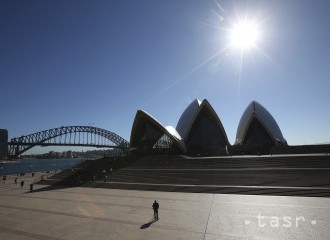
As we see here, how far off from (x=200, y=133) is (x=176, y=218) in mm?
34152

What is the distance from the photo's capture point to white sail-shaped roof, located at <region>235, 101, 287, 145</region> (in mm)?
44912

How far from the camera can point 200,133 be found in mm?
45344

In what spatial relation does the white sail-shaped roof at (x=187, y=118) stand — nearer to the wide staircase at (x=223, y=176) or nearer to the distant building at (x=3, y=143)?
the wide staircase at (x=223, y=176)

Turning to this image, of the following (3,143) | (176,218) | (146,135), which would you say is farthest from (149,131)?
(3,143)

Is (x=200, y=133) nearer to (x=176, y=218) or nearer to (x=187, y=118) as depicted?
(x=187, y=118)

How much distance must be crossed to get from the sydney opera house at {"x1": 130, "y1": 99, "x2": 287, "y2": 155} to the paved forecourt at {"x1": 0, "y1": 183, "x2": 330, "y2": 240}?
24.4 meters

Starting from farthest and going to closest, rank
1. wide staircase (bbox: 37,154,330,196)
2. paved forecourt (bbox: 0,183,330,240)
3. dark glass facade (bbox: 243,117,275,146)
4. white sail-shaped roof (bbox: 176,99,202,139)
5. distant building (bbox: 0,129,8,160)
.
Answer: distant building (bbox: 0,129,8,160)
dark glass facade (bbox: 243,117,275,146)
white sail-shaped roof (bbox: 176,99,202,139)
wide staircase (bbox: 37,154,330,196)
paved forecourt (bbox: 0,183,330,240)

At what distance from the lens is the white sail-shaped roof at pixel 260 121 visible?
4491 cm

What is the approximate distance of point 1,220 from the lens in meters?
12.6

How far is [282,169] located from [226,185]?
5180 millimetres

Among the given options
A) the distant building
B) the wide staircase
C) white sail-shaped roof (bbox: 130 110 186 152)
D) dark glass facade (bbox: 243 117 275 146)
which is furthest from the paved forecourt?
the distant building

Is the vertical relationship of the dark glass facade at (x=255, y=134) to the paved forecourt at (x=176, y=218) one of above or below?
above

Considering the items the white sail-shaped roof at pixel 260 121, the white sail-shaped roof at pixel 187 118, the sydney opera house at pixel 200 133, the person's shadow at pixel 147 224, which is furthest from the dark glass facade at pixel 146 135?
the person's shadow at pixel 147 224

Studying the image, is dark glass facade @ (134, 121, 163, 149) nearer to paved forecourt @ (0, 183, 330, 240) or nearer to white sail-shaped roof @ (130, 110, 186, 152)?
white sail-shaped roof @ (130, 110, 186, 152)
